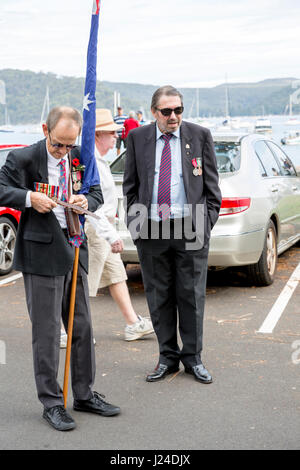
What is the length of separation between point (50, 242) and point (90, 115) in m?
0.90

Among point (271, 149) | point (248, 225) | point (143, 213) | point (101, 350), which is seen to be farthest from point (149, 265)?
point (271, 149)

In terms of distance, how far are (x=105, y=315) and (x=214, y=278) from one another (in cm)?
199

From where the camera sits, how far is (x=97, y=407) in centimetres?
428

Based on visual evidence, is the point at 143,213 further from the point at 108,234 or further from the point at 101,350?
the point at 101,350

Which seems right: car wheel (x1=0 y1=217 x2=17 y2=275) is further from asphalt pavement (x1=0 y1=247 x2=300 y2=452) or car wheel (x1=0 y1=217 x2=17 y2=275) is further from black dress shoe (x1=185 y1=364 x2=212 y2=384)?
black dress shoe (x1=185 y1=364 x2=212 y2=384)

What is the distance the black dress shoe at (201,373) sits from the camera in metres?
4.84

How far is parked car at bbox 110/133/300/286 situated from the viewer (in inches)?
274

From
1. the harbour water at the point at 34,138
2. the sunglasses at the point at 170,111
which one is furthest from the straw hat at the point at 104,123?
the sunglasses at the point at 170,111

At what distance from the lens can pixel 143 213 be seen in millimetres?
4852

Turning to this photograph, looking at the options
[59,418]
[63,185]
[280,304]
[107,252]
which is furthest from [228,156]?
[59,418]

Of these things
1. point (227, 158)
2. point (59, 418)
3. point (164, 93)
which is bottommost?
point (59, 418)

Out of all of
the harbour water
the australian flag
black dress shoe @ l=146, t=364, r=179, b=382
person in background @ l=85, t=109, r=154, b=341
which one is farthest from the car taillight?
the australian flag

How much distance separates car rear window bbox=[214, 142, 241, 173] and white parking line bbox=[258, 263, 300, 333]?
1.46 metres

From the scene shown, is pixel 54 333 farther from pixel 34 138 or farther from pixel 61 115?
pixel 34 138
